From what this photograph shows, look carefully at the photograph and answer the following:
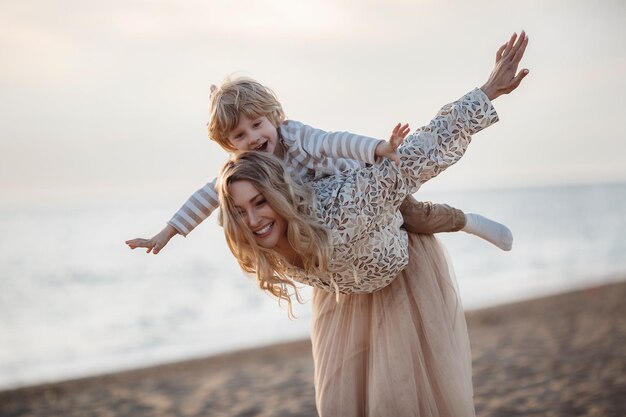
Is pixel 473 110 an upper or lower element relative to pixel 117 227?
lower

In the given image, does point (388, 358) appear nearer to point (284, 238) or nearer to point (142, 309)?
point (284, 238)

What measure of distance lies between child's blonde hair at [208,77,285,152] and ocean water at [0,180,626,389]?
2.60ft

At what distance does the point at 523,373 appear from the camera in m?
7.75

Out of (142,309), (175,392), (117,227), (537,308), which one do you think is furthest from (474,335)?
(117,227)

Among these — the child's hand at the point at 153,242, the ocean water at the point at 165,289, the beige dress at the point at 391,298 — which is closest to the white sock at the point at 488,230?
the beige dress at the point at 391,298

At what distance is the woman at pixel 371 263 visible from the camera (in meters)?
2.88

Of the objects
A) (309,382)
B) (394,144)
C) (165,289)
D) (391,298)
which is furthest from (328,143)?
(165,289)

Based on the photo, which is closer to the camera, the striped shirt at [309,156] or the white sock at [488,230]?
the striped shirt at [309,156]

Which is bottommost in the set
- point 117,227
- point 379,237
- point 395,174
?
point 379,237

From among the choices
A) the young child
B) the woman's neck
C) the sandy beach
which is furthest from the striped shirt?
the sandy beach

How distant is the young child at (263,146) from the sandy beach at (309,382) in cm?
359

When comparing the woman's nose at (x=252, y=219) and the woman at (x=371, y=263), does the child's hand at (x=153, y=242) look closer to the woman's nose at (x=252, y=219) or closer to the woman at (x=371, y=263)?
the woman at (x=371, y=263)

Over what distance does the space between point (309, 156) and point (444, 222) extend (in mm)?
837

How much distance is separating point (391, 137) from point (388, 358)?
3.52 ft
